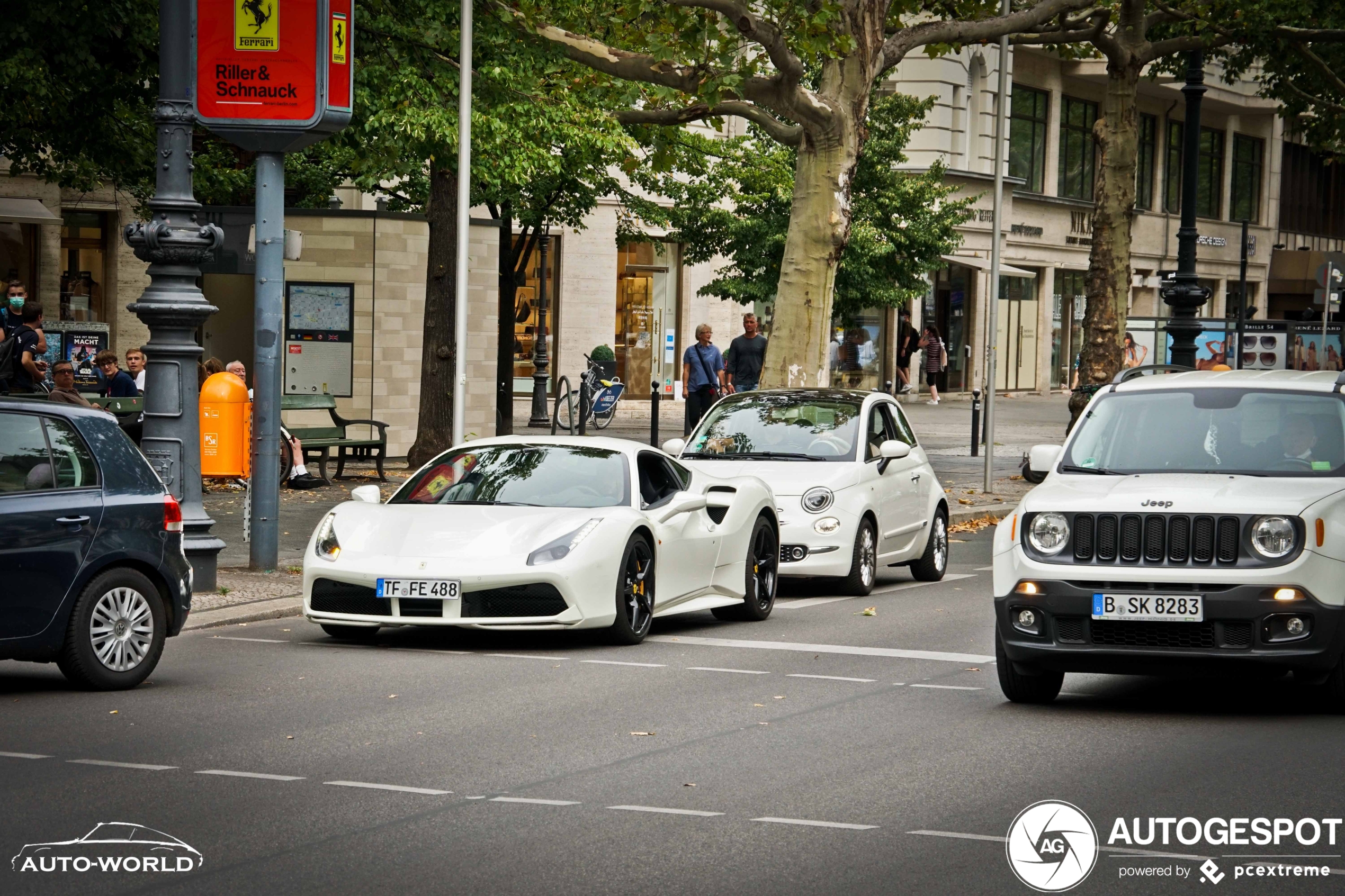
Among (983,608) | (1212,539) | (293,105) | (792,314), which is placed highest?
(293,105)

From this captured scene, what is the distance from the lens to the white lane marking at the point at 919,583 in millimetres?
15609

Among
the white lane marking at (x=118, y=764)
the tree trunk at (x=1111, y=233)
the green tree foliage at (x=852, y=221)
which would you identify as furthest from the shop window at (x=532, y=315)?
the white lane marking at (x=118, y=764)

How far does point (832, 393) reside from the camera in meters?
16.5

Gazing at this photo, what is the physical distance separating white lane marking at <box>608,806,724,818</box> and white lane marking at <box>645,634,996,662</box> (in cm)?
458

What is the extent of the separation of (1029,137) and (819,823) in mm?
47549

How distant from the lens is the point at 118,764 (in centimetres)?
773

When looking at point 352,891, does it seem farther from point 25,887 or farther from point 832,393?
point 832,393

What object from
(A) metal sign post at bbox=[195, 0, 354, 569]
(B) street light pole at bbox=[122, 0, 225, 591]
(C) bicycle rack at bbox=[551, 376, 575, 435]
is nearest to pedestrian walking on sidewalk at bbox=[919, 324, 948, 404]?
(C) bicycle rack at bbox=[551, 376, 575, 435]

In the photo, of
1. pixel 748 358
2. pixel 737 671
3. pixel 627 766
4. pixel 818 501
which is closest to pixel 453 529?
pixel 737 671

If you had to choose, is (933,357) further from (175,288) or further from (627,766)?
(627,766)

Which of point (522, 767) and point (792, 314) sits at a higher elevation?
point (792, 314)

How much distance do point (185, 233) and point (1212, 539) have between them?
800 cm

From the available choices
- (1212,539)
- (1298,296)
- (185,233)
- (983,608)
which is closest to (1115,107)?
(983,608)

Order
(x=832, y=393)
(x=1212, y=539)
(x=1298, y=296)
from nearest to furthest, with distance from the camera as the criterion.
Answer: (x=1212, y=539) → (x=832, y=393) → (x=1298, y=296)
